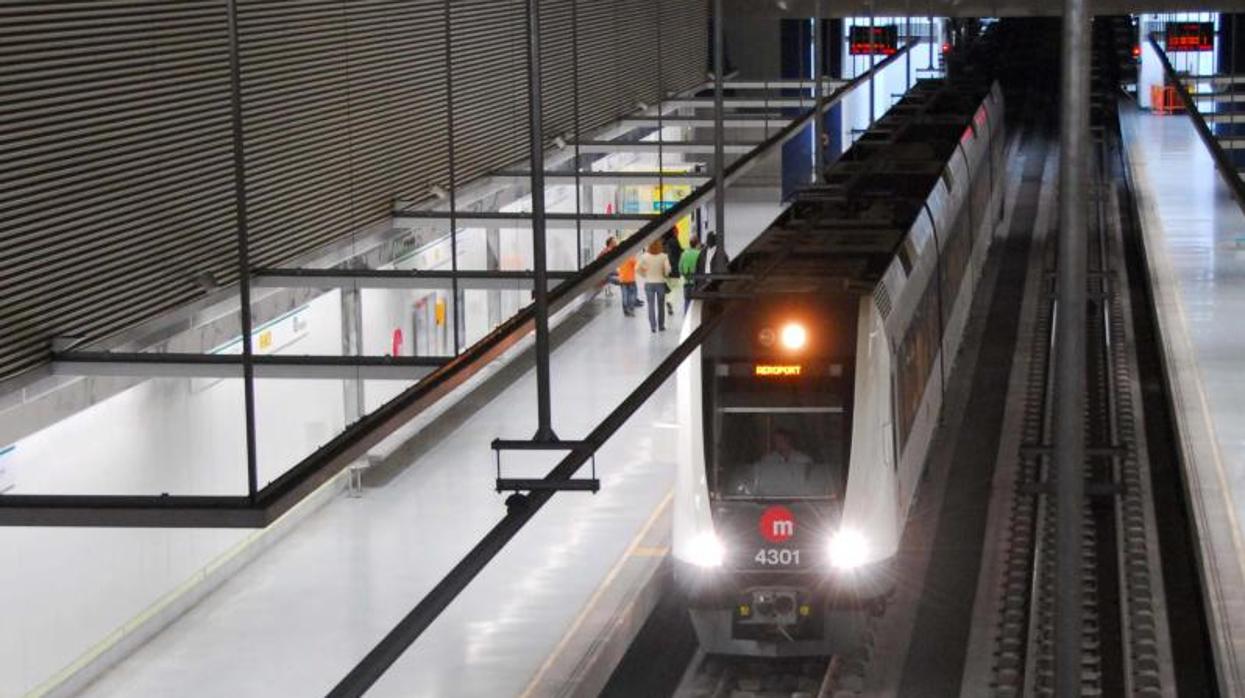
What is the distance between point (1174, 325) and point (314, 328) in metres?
14.4

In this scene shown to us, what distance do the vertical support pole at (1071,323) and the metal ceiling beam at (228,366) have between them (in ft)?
16.7

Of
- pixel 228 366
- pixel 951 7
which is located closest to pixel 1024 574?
pixel 228 366

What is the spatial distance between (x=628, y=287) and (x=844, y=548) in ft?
60.5

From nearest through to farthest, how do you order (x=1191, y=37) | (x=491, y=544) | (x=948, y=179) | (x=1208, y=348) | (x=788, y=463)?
(x=491, y=544)
(x=788, y=463)
(x=948, y=179)
(x=1208, y=348)
(x=1191, y=37)

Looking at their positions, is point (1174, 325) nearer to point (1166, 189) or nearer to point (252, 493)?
point (1166, 189)

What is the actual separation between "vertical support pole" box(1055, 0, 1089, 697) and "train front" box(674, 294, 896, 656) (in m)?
6.27

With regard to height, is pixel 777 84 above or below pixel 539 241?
above

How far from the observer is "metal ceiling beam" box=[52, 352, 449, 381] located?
12227 millimetres

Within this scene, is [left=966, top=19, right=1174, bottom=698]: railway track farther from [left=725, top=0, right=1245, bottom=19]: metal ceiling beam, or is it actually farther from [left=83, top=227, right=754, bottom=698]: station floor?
[left=725, top=0, right=1245, bottom=19]: metal ceiling beam

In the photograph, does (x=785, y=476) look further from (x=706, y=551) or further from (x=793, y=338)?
(x=793, y=338)

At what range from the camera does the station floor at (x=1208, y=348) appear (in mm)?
16938

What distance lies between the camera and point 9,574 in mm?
14203

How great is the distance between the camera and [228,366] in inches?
483

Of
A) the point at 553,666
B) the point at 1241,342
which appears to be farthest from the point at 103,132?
the point at 1241,342
